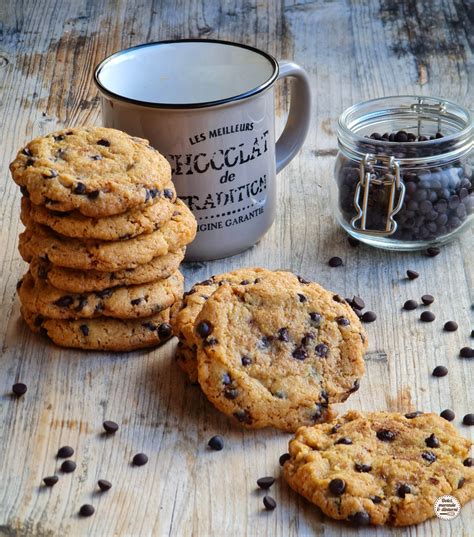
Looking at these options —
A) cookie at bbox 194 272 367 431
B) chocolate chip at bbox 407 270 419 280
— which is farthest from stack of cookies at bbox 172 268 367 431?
chocolate chip at bbox 407 270 419 280

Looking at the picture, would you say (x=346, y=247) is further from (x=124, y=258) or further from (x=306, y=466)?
(x=306, y=466)

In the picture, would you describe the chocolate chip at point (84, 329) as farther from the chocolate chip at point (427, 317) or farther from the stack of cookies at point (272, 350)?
the chocolate chip at point (427, 317)

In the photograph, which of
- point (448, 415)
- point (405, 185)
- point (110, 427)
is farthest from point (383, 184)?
point (110, 427)

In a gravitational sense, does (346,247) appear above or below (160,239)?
below

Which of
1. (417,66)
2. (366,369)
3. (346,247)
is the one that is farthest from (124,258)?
(417,66)

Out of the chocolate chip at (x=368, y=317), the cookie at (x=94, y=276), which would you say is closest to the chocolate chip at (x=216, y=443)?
the cookie at (x=94, y=276)

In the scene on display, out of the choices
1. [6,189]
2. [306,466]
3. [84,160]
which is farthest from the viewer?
[6,189]

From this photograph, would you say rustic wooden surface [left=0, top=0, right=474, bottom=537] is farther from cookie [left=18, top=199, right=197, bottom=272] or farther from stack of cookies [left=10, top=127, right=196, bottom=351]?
cookie [left=18, top=199, right=197, bottom=272]
